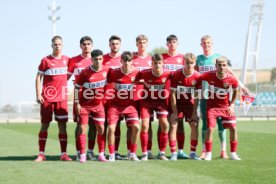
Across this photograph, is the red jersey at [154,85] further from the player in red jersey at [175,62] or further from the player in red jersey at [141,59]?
the player in red jersey at [175,62]

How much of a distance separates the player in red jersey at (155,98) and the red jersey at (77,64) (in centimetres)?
111

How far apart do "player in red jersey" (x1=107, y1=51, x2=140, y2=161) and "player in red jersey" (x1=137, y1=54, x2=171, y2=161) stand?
0.50 ft

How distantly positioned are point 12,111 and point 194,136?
3370cm

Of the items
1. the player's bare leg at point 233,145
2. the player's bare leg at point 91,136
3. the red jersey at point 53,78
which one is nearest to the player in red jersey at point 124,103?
the player's bare leg at point 91,136

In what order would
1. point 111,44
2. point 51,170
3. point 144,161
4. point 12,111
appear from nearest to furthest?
point 51,170, point 144,161, point 111,44, point 12,111

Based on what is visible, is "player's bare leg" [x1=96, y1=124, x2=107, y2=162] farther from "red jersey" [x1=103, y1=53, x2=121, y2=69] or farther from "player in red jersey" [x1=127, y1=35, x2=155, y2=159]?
"red jersey" [x1=103, y1=53, x2=121, y2=69]

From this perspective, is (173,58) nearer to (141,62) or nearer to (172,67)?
(172,67)

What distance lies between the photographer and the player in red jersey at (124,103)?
9344mm

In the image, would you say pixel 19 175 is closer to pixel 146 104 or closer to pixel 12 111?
pixel 146 104

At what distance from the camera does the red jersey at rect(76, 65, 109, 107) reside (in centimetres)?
938

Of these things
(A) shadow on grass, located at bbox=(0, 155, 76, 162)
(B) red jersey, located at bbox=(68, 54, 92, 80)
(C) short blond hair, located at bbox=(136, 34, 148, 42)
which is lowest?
(A) shadow on grass, located at bbox=(0, 155, 76, 162)

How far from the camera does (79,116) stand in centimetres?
938

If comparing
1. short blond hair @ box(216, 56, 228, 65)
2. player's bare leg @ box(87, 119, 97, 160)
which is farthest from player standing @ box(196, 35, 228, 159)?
player's bare leg @ box(87, 119, 97, 160)

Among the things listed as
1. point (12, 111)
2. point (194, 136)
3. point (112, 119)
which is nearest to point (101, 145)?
point (112, 119)
